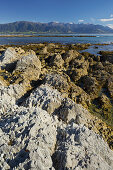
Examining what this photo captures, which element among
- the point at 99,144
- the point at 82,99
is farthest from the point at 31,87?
the point at 99,144

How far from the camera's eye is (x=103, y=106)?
832 inches

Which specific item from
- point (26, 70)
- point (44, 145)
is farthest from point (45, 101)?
point (26, 70)

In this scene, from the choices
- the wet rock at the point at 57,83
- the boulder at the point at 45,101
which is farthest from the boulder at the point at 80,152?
the wet rock at the point at 57,83

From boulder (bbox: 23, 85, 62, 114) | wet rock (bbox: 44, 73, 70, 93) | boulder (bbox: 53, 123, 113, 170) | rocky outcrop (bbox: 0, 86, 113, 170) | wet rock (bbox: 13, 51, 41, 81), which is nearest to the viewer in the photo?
rocky outcrop (bbox: 0, 86, 113, 170)

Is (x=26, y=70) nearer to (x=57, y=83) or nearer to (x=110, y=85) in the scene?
(x=57, y=83)

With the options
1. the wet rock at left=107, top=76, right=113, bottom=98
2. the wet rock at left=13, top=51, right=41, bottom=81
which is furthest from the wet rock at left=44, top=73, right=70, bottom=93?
the wet rock at left=107, top=76, right=113, bottom=98

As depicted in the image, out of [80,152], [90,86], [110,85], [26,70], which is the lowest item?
[110,85]

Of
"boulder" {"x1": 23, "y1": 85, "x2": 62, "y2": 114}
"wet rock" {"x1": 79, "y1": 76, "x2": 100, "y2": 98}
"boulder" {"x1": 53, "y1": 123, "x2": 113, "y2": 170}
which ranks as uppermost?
"boulder" {"x1": 23, "y1": 85, "x2": 62, "y2": 114}

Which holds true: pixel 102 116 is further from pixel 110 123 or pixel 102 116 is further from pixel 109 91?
pixel 109 91

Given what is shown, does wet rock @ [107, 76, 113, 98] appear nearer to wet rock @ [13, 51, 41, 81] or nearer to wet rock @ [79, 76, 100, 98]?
wet rock @ [79, 76, 100, 98]

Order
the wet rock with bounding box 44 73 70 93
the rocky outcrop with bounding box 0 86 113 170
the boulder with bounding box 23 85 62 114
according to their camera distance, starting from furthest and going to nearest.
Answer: the wet rock with bounding box 44 73 70 93
the boulder with bounding box 23 85 62 114
the rocky outcrop with bounding box 0 86 113 170

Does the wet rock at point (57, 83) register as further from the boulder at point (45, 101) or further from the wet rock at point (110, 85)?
the wet rock at point (110, 85)

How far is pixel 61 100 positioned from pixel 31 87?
774 centimetres

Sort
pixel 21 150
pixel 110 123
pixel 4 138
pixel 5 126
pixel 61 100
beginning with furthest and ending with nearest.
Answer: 1. pixel 110 123
2. pixel 61 100
3. pixel 5 126
4. pixel 4 138
5. pixel 21 150
